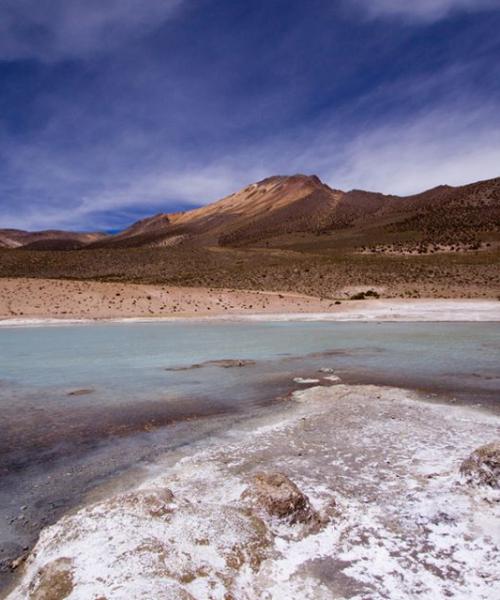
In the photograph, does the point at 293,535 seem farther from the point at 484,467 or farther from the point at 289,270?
the point at 289,270

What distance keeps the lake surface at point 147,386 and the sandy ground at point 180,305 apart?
23.8ft

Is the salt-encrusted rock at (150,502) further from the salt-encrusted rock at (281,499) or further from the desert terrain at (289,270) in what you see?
the desert terrain at (289,270)

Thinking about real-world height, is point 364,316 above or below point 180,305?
below

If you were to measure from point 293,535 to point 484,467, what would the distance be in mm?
1808

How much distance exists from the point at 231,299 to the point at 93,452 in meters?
26.6

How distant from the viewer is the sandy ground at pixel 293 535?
266cm

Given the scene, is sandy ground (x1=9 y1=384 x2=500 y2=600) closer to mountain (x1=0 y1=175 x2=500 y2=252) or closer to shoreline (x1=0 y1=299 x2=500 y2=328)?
shoreline (x1=0 y1=299 x2=500 y2=328)

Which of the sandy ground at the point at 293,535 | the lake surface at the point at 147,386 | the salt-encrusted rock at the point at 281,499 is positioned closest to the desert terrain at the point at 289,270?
the lake surface at the point at 147,386

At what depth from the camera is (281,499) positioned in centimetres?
347

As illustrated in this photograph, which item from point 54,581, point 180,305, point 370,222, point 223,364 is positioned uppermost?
point 370,222

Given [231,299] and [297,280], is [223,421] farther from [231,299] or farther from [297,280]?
[297,280]

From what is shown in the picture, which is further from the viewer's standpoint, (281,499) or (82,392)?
(82,392)

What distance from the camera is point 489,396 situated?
729cm

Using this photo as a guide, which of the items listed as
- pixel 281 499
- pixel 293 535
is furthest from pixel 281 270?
pixel 293 535
